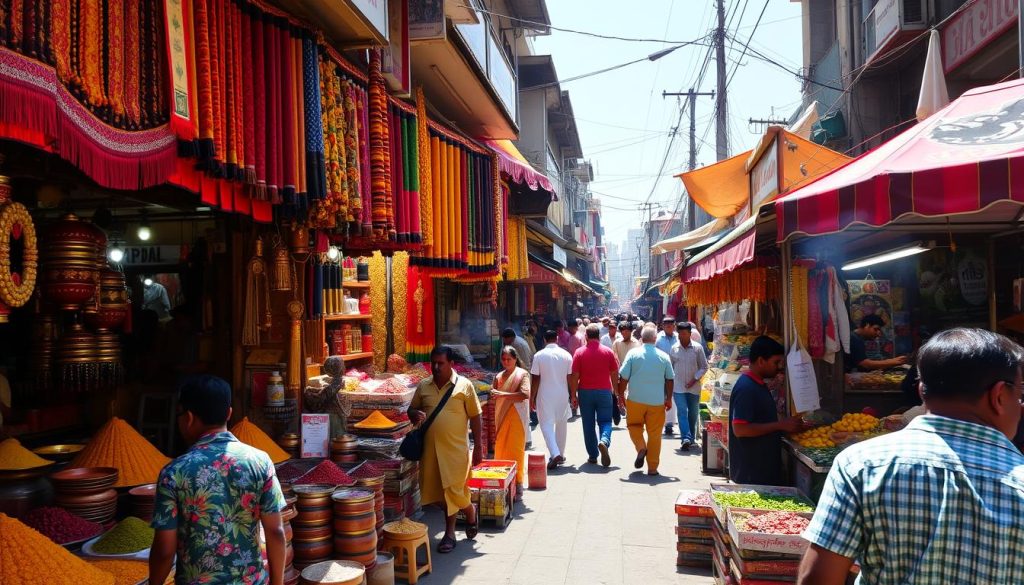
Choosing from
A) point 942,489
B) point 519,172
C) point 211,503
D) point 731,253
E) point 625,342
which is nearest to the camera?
point 942,489

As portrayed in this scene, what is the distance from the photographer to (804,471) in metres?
5.11

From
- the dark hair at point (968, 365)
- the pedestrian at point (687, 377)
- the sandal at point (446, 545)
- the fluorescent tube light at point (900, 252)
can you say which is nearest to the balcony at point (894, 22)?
the fluorescent tube light at point (900, 252)

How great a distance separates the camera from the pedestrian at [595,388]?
891cm

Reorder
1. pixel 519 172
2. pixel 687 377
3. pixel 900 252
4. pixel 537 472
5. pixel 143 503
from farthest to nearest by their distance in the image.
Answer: pixel 687 377 → pixel 519 172 → pixel 537 472 → pixel 900 252 → pixel 143 503

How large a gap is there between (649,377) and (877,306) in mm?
3365

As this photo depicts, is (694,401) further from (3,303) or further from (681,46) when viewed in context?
(681,46)

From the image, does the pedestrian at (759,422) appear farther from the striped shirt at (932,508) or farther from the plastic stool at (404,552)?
the striped shirt at (932,508)

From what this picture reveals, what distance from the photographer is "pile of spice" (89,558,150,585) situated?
3.00 m

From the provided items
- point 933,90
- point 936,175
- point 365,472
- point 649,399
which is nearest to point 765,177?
point 933,90

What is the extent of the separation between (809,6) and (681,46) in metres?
3.65

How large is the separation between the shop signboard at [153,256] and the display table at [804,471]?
637cm

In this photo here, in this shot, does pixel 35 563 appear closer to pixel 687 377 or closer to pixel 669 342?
pixel 687 377

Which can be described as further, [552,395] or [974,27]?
[974,27]

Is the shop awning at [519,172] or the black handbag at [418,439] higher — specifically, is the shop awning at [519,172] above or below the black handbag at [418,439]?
above
